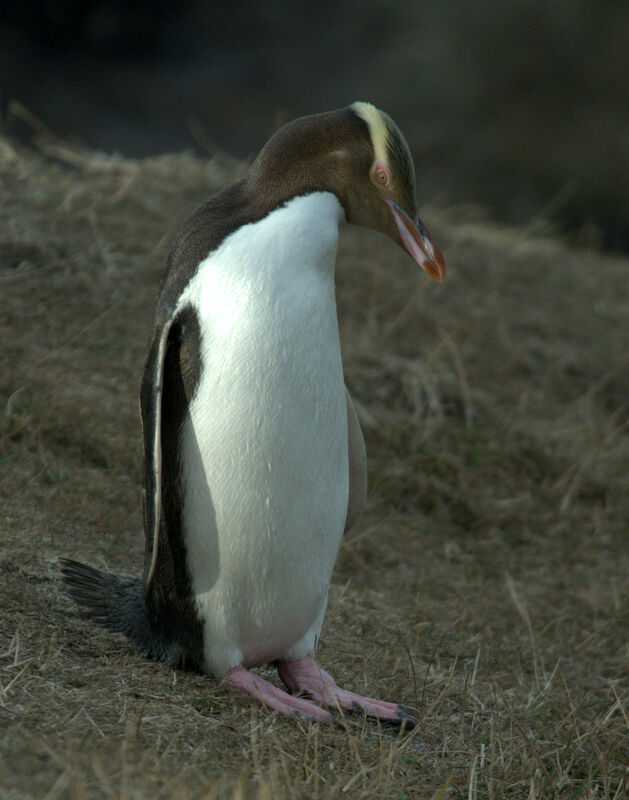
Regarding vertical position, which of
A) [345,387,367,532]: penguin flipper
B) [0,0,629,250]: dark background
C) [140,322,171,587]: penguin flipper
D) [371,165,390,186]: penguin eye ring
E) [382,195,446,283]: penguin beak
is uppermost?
[371,165,390,186]: penguin eye ring

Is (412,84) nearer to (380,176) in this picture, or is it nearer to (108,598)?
(380,176)

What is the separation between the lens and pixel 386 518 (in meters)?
4.02

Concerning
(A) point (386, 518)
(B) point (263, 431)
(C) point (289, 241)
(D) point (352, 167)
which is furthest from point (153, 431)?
(A) point (386, 518)

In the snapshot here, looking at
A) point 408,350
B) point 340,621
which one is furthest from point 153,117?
point 340,621

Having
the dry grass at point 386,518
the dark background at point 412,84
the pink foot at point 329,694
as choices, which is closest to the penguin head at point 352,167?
the pink foot at point 329,694

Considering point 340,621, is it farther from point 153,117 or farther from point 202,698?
point 153,117

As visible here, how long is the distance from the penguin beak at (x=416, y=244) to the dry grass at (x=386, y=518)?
938 millimetres

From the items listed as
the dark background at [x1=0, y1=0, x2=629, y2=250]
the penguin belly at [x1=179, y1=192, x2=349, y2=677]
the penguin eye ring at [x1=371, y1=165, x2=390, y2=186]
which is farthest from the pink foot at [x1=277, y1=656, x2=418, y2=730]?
→ the dark background at [x1=0, y1=0, x2=629, y2=250]

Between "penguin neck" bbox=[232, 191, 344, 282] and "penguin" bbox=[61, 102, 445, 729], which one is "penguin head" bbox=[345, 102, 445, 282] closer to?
"penguin" bbox=[61, 102, 445, 729]

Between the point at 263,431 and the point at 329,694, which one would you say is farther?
the point at 329,694

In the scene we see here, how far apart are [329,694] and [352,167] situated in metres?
1.16

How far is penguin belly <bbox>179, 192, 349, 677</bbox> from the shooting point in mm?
2361

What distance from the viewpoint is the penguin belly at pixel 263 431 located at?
2.36 m

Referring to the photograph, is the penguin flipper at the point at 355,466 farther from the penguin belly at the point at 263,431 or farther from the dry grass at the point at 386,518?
the dry grass at the point at 386,518
